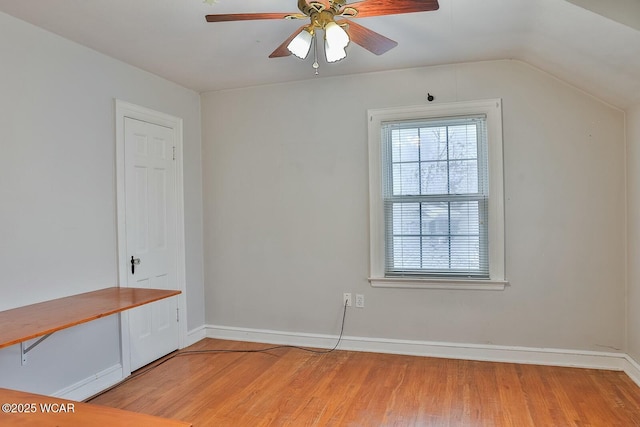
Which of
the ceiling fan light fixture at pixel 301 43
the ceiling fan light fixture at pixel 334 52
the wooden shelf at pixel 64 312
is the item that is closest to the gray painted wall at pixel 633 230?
the ceiling fan light fixture at pixel 334 52

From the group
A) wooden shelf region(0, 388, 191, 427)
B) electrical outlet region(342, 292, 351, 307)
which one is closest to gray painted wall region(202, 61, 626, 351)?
electrical outlet region(342, 292, 351, 307)

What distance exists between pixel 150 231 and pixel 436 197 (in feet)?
8.30

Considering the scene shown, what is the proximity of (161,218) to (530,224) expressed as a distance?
10.6 feet

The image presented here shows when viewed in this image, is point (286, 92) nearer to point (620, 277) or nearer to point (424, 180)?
point (424, 180)

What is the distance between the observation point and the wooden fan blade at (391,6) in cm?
181

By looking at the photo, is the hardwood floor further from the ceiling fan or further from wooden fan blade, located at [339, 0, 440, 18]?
wooden fan blade, located at [339, 0, 440, 18]

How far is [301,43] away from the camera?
2170 millimetres

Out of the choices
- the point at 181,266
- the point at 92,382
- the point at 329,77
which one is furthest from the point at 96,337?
the point at 329,77

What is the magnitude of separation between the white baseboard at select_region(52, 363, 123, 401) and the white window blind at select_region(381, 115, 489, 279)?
7.80ft

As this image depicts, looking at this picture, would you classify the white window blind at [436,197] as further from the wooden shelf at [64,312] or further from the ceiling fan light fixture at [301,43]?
the wooden shelf at [64,312]

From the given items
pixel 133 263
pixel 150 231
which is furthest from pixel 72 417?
pixel 150 231

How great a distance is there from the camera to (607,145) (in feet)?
10.3

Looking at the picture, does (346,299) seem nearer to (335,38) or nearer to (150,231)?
(150,231)

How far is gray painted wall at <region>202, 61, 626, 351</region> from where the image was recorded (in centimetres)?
320
